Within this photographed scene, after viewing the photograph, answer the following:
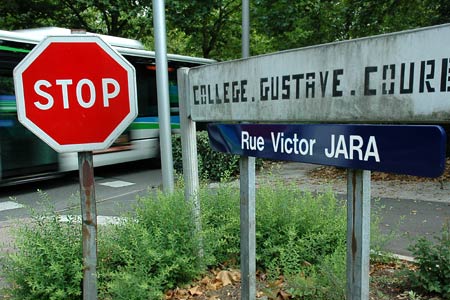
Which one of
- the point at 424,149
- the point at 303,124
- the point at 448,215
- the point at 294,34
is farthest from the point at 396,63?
the point at 294,34

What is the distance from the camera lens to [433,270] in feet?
9.12

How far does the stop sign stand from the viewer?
226 centimetres

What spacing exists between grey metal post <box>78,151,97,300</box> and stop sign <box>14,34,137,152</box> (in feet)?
0.40

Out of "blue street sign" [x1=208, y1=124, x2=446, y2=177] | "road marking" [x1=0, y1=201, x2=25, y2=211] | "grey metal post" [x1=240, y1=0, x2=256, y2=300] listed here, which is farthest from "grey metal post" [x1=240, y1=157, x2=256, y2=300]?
"road marking" [x1=0, y1=201, x2=25, y2=211]

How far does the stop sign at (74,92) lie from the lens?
226 cm

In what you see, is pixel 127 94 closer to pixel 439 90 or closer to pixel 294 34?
pixel 439 90

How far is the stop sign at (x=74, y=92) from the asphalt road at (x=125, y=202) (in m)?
1.16

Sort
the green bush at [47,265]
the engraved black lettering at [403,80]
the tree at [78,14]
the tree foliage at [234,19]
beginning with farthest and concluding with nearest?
the tree at [78,14] < the tree foliage at [234,19] < the green bush at [47,265] < the engraved black lettering at [403,80]

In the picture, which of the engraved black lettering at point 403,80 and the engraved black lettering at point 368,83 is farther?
the engraved black lettering at point 368,83

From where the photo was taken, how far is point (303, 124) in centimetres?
211

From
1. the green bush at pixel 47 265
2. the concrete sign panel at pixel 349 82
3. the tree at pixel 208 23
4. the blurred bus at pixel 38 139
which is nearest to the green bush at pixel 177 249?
the green bush at pixel 47 265

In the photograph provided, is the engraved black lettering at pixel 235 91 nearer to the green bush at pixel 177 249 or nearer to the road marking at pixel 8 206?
the green bush at pixel 177 249

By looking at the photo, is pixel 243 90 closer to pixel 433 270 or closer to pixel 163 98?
pixel 433 270

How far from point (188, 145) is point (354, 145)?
1.66 metres
